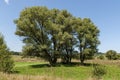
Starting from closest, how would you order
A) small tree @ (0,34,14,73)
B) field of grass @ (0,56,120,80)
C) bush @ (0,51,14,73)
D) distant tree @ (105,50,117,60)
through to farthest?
field of grass @ (0,56,120,80), bush @ (0,51,14,73), small tree @ (0,34,14,73), distant tree @ (105,50,117,60)

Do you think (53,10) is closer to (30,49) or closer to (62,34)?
(62,34)

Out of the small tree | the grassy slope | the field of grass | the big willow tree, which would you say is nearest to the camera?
the field of grass

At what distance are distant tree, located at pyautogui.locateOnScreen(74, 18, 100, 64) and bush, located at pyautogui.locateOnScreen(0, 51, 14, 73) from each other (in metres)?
21.7

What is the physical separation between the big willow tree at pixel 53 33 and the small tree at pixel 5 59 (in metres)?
15.2

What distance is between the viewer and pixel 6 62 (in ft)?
101

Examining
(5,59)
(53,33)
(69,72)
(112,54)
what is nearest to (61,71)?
(69,72)

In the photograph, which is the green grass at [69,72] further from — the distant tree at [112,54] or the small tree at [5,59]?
the distant tree at [112,54]

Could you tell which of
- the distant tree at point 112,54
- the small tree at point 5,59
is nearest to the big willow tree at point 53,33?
the small tree at point 5,59

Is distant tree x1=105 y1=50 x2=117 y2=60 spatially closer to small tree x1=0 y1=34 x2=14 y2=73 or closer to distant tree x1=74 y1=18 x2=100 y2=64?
distant tree x1=74 y1=18 x2=100 y2=64

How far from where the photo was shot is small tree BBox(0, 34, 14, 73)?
95.6 feet

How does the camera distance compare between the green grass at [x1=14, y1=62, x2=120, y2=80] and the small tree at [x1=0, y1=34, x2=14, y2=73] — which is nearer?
the green grass at [x1=14, y1=62, x2=120, y2=80]

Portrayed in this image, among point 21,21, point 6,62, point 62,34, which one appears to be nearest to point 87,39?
point 62,34

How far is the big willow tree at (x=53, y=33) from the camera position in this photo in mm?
49750

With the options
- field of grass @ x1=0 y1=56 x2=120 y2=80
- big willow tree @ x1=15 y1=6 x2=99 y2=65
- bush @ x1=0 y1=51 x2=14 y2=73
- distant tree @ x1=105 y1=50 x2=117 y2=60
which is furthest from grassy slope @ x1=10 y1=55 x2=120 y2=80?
distant tree @ x1=105 y1=50 x2=117 y2=60
